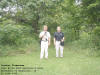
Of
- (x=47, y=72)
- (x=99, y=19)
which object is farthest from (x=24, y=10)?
(x=99, y=19)

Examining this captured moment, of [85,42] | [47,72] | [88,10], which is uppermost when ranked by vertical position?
[88,10]

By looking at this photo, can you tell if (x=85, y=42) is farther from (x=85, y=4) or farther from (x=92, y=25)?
(x=85, y=4)

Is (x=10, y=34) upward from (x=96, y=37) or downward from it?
upward

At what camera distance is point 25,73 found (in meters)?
6.15

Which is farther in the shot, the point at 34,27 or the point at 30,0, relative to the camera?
the point at 34,27

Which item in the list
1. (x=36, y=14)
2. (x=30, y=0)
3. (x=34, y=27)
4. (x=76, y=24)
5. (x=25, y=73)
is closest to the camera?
(x=76, y=24)

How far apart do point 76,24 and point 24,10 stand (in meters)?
10.5

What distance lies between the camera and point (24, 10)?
1555 cm

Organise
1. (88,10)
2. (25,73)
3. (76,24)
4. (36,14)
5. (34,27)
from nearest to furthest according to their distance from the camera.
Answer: (88,10)
(76,24)
(25,73)
(36,14)
(34,27)

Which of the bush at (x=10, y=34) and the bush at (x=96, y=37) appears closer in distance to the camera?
the bush at (x=96, y=37)

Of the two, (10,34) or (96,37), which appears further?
(10,34)

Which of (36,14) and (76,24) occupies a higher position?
(36,14)

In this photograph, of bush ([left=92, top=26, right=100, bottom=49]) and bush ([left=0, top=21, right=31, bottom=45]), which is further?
bush ([left=0, top=21, right=31, bottom=45])

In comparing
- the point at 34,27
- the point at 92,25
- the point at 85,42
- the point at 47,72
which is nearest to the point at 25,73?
the point at 47,72
